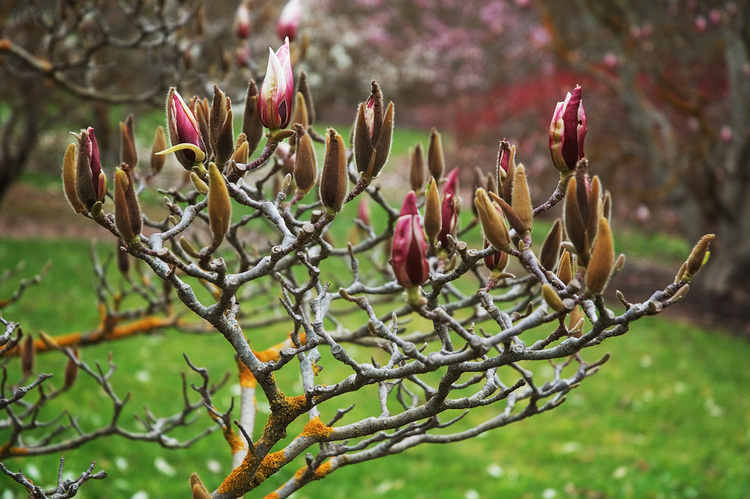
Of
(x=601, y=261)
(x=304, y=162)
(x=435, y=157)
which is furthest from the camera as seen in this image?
(x=435, y=157)

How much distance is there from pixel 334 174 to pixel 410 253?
19cm

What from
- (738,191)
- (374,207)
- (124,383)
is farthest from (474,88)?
(124,383)

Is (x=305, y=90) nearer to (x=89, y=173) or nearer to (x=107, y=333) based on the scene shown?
(x=89, y=173)

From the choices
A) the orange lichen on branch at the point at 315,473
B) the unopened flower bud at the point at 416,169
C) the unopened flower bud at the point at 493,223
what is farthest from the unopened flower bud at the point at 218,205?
the unopened flower bud at the point at 416,169

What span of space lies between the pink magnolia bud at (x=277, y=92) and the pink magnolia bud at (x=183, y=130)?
0.34 feet

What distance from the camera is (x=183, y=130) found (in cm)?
96

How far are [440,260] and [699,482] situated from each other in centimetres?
355

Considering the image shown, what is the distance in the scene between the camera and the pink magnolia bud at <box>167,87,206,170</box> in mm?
950

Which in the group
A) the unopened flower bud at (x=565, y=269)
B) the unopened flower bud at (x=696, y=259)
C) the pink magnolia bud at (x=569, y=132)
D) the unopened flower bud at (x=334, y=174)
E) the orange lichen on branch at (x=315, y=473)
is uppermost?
the unopened flower bud at (x=334, y=174)

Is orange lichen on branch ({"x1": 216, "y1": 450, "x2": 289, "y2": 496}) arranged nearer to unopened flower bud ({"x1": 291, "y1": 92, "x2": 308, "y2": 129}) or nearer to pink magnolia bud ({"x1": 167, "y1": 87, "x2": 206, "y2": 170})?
pink magnolia bud ({"x1": 167, "y1": 87, "x2": 206, "y2": 170})

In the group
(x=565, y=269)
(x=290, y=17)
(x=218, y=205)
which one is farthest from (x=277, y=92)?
(x=290, y=17)

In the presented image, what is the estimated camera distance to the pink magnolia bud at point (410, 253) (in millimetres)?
808

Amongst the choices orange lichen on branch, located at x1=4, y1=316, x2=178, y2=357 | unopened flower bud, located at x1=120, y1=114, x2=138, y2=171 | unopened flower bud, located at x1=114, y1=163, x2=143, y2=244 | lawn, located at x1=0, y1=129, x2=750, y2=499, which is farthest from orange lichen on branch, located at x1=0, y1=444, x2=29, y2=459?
lawn, located at x1=0, y1=129, x2=750, y2=499

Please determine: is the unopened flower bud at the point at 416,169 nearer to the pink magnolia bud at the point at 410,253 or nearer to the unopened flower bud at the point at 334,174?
the unopened flower bud at the point at 334,174
